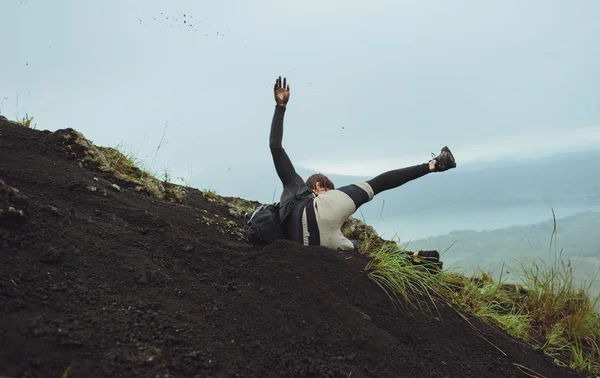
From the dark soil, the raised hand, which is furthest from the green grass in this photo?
the raised hand

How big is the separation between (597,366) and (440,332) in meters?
2.46

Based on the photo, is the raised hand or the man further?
the raised hand

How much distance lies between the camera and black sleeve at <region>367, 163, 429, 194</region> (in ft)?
18.0

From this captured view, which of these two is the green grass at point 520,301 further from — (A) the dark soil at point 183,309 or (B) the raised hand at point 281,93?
(B) the raised hand at point 281,93

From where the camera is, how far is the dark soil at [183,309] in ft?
8.86

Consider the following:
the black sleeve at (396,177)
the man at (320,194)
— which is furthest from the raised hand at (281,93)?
the black sleeve at (396,177)

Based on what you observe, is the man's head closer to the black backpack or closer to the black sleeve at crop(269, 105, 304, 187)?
the black sleeve at crop(269, 105, 304, 187)

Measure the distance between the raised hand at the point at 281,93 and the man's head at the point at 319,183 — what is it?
0.88 m

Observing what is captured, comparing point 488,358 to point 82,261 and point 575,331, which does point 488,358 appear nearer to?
point 575,331

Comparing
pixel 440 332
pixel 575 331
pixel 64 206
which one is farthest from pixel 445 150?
pixel 64 206

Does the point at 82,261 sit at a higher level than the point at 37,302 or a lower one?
higher

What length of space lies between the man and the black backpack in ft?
0.04

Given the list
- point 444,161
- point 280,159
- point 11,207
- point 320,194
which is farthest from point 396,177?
point 11,207

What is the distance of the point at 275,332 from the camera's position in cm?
330
